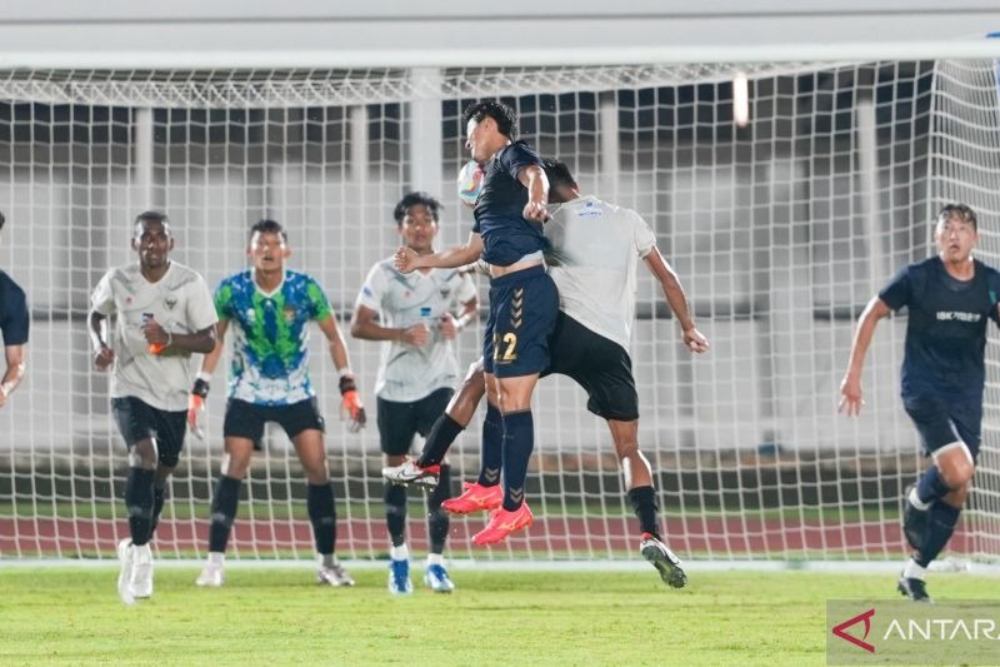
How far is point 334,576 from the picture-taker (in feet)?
32.6

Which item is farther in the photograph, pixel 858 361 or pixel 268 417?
pixel 268 417

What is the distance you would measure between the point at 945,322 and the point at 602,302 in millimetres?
2331

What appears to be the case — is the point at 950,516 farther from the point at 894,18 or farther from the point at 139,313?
the point at 894,18

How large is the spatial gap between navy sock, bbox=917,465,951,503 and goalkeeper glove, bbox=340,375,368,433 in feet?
9.06

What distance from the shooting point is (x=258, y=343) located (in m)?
9.61

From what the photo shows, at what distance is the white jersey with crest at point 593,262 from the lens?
7.02 meters

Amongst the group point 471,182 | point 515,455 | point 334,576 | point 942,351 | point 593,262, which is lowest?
point 334,576

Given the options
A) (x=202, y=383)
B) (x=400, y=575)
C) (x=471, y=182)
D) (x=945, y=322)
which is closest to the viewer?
(x=471, y=182)

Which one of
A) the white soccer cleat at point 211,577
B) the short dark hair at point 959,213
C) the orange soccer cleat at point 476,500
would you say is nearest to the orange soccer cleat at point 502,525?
the orange soccer cleat at point 476,500

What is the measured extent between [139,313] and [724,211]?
7738mm

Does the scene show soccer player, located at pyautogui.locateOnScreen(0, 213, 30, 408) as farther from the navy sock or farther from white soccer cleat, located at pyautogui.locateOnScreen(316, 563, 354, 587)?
the navy sock

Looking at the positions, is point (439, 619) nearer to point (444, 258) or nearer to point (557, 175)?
point (444, 258)

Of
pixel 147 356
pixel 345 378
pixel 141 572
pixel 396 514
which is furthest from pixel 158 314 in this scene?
pixel 396 514

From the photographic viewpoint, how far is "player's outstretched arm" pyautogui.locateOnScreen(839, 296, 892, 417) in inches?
332
